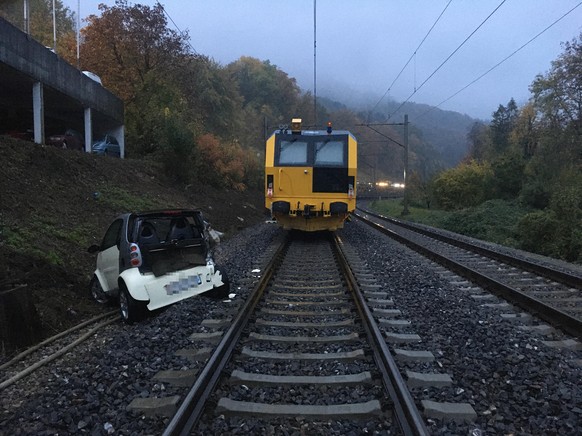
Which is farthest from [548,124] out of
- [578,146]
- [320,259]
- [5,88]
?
[5,88]

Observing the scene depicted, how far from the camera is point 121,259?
668 cm

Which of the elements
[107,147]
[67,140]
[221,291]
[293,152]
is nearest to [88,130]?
[107,147]

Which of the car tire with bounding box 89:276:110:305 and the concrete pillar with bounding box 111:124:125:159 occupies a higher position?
the concrete pillar with bounding box 111:124:125:159

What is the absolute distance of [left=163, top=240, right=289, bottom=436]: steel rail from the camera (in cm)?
332

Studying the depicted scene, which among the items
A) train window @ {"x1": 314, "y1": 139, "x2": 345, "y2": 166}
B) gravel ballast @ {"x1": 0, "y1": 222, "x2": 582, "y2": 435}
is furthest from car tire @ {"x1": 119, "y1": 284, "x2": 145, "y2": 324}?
train window @ {"x1": 314, "y1": 139, "x2": 345, "y2": 166}

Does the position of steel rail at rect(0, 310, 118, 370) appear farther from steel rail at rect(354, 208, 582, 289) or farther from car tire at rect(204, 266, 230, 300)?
steel rail at rect(354, 208, 582, 289)

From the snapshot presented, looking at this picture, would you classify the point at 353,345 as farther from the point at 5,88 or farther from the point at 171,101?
the point at 171,101

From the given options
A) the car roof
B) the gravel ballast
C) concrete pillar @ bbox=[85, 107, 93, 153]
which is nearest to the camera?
the gravel ballast

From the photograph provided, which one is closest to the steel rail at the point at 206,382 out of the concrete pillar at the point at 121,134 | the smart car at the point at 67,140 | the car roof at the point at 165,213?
the car roof at the point at 165,213

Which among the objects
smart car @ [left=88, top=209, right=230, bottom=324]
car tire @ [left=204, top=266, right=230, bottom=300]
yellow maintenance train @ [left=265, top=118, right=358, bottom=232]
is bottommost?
car tire @ [left=204, top=266, right=230, bottom=300]

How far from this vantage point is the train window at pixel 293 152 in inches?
561

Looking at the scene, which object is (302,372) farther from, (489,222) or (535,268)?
(489,222)

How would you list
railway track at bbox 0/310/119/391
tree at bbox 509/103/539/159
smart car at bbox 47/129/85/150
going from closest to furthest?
1. railway track at bbox 0/310/119/391
2. smart car at bbox 47/129/85/150
3. tree at bbox 509/103/539/159

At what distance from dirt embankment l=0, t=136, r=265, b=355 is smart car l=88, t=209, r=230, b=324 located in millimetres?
733
